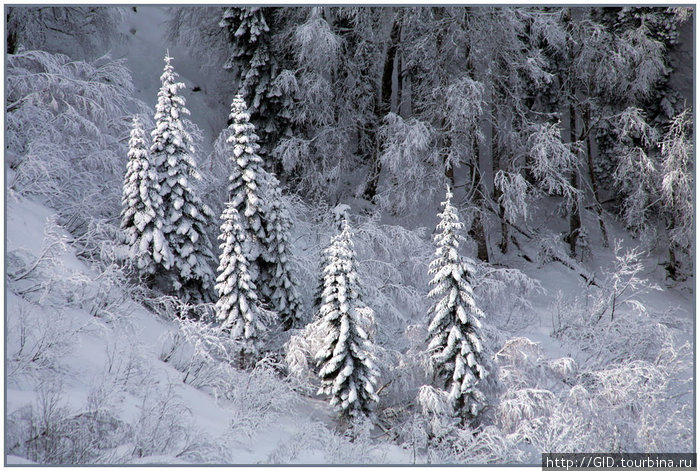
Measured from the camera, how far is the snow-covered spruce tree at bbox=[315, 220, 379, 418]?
33.6 ft

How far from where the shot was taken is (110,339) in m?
9.06

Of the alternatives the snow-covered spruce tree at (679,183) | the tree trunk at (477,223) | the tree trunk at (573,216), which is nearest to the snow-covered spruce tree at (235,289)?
the tree trunk at (477,223)

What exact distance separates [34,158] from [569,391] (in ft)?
42.6

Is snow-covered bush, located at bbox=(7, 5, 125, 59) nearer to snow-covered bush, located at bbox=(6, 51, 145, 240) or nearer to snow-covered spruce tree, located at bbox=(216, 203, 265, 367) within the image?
snow-covered bush, located at bbox=(6, 51, 145, 240)

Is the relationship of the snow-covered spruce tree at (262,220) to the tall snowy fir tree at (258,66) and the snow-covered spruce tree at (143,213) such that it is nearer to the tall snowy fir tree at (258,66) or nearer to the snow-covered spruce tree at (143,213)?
the snow-covered spruce tree at (143,213)

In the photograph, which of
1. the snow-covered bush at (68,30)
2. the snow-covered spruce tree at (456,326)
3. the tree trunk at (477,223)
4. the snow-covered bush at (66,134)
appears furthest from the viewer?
the tree trunk at (477,223)

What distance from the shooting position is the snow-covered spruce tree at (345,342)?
10.2 metres

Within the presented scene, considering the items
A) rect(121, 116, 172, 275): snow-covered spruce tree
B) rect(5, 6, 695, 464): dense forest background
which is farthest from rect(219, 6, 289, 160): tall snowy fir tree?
rect(121, 116, 172, 275): snow-covered spruce tree

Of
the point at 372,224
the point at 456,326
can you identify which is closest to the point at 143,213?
the point at 372,224

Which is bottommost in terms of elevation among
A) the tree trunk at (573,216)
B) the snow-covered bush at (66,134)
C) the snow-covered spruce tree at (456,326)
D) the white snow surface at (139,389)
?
the white snow surface at (139,389)

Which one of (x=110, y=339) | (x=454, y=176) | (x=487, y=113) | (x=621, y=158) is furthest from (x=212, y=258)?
(x=621, y=158)

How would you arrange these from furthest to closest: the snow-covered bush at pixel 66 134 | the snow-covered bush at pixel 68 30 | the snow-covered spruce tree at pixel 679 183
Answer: the snow-covered spruce tree at pixel 679 183, the snow-covered bush at pixel 68 30, the snow-covered bush at pixel 66 134

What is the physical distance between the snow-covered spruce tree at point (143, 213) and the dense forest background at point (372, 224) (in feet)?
0.74

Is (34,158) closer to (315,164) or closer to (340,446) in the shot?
(315,164)
